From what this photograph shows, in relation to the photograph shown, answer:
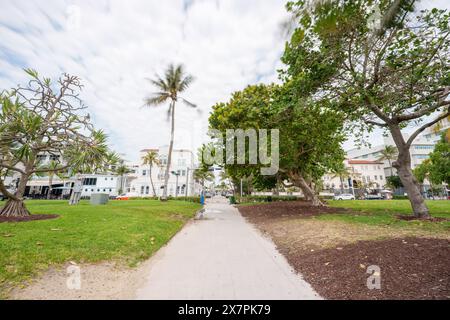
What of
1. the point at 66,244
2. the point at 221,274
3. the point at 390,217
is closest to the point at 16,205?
the point at 66,244

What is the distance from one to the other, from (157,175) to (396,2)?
158 ft

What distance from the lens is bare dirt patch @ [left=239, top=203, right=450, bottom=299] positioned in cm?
325

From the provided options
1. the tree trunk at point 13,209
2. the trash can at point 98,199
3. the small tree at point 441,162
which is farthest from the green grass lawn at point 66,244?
the small tree at point 441,162

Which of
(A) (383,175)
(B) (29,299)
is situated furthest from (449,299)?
(A) (383,175)

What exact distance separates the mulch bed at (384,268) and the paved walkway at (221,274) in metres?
0.42

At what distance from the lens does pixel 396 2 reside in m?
3.35

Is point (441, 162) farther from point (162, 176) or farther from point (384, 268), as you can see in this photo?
point (162, 176)

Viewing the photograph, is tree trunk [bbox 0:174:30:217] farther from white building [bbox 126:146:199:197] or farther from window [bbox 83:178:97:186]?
window [bbox 83:178:97:186]

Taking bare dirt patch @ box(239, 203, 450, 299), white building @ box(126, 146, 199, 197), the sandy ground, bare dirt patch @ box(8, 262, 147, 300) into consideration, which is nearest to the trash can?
the sandy ground

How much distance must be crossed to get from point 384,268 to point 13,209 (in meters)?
13.1

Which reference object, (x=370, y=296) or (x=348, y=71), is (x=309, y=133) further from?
(x=370, y=296)

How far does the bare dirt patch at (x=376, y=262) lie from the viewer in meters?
3.25

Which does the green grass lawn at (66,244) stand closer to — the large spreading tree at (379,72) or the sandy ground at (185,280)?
the sandy ground at (185,280)

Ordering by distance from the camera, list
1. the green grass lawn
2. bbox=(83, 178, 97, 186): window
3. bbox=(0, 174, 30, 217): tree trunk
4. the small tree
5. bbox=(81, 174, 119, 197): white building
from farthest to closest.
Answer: bbox=(83, 178, 97, 186): window → bbox=(81, 174, 119, 197): white building → the small tree → bbox=(0, 174, 30, 217): tree trunk → the green grass lawn
